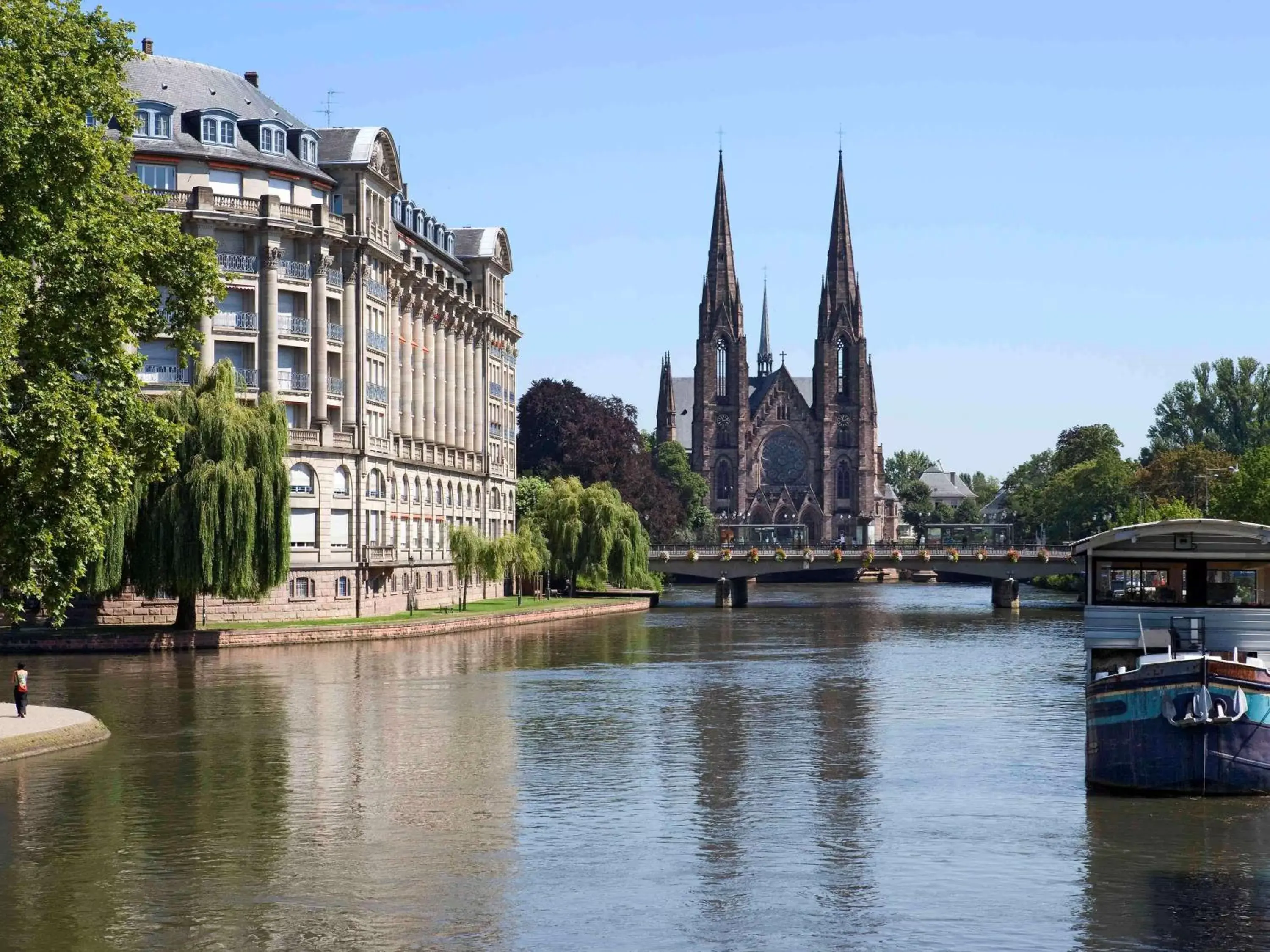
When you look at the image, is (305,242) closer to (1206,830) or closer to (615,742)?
(615,742)

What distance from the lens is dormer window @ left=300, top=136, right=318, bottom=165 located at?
91.2 meters

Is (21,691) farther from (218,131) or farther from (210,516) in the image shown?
(218,131)

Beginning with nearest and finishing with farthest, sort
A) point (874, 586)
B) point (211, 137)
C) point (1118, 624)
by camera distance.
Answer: point (1118, 624)
point (211, 137)
point (874, 586)

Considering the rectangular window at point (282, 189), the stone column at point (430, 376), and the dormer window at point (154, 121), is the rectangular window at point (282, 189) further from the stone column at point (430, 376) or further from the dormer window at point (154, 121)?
the stone column at point (430, 376)

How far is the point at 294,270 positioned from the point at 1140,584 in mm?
56519

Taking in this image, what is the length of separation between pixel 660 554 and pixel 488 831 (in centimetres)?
11719

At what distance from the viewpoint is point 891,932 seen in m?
25.4

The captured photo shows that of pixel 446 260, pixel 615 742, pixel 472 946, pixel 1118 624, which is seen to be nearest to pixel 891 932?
pixel 472 946

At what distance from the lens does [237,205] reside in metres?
86.4

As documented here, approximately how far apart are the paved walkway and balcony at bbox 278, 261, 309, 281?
42.6m

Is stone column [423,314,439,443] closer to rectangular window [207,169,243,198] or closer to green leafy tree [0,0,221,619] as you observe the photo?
rectangular window [207,169,243,198]

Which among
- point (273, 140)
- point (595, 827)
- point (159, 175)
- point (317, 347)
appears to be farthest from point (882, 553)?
point (595, 827)

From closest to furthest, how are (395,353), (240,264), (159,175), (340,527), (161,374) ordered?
1. (161,374)
2. (159,175)
3. (240,264)
4. (340,527)
5. (395,353)

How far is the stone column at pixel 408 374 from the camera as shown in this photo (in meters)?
103
